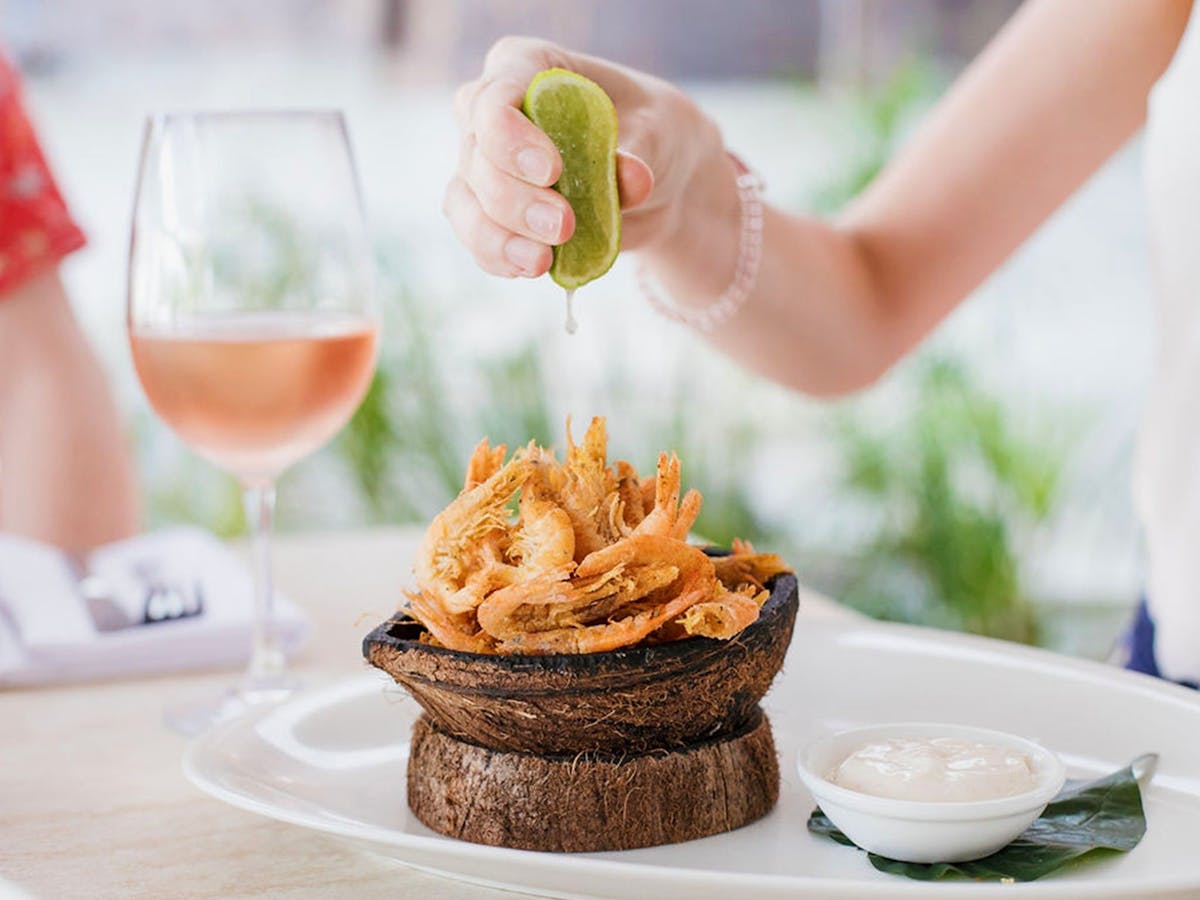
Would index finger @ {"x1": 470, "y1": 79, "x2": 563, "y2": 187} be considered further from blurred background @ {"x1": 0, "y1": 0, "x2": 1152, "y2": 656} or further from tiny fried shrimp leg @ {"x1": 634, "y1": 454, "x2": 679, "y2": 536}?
blurred background @ {"x1": 0, "y1": 0, "x2": 1152, "y2": 656}

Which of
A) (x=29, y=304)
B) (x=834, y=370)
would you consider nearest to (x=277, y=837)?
(x=834, y=370)

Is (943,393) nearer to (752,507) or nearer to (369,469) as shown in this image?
(752,507)

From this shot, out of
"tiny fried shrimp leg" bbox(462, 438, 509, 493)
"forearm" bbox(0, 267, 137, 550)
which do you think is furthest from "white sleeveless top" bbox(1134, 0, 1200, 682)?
"forearm" bbox(0, 267, 137, 550)

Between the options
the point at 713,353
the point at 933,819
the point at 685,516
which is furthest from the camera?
the point at 713,353

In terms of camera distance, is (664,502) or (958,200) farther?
(958,200)

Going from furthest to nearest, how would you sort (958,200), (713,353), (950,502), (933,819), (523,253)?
1. (713,353)
2. (950,502)
3. (958,200)
4. (523,253)
5. (933,819)

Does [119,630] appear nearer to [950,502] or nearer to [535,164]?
[535,164]

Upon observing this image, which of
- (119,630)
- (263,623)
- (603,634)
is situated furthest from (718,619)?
(119,630)

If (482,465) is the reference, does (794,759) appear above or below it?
below
